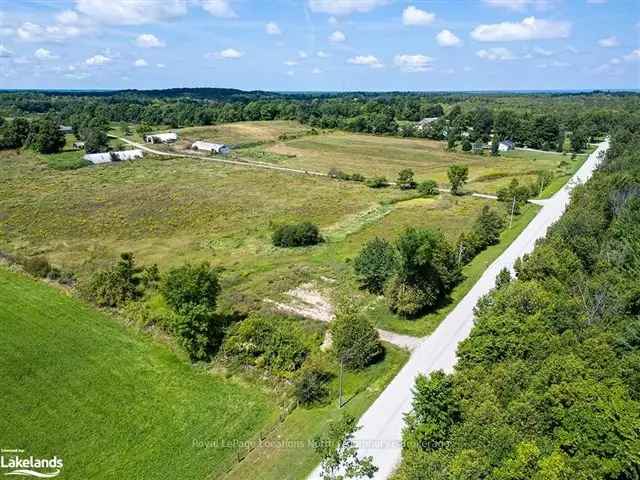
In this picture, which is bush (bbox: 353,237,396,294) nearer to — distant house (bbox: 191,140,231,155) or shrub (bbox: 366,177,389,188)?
shrub (bbox: 366,177,389,188)

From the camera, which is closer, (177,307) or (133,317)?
(177,307)

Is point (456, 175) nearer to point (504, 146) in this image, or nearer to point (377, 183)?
point (377, 183)

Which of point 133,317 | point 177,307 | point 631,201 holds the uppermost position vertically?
point 631,201

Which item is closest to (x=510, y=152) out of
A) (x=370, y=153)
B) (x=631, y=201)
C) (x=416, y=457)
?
(x=370, y=153)

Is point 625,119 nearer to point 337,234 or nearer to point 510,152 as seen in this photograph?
point 510,152

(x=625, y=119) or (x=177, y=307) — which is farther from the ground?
(x=625, y=119)

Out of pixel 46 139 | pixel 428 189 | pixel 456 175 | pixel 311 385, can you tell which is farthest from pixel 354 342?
pixel 46 139
